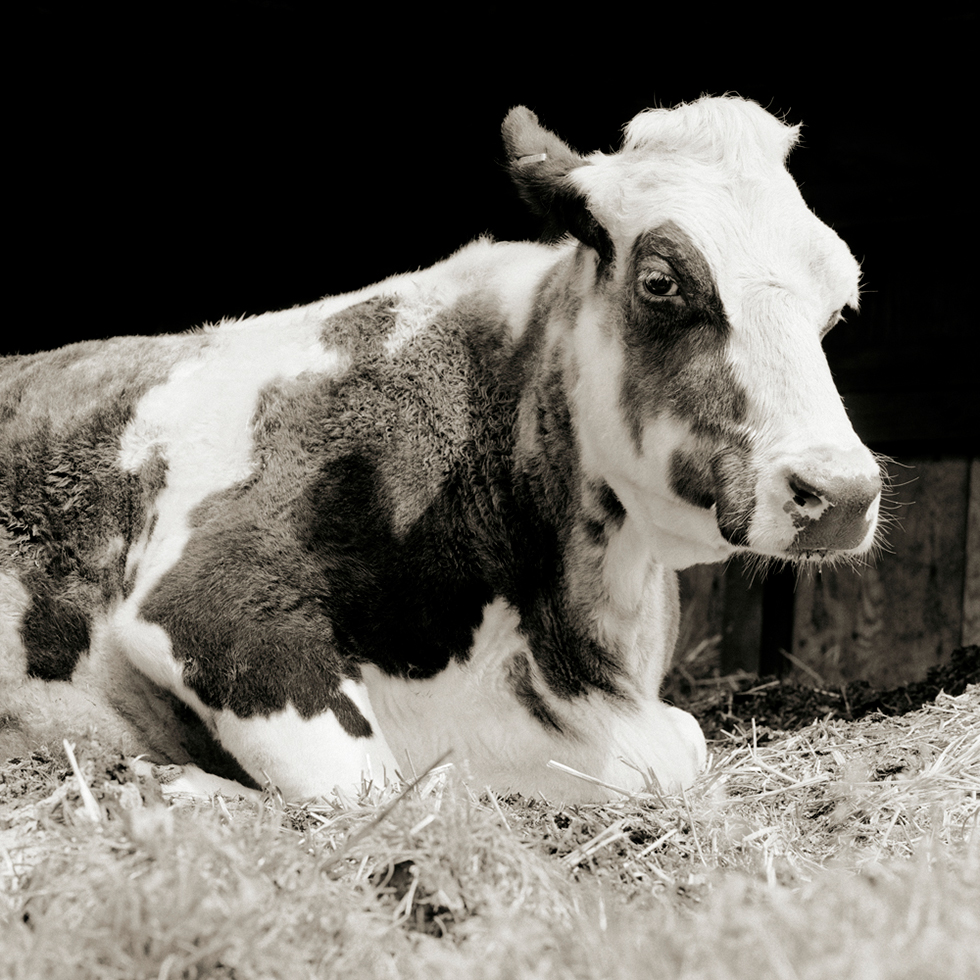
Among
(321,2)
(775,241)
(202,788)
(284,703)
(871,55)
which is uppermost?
(321,2)

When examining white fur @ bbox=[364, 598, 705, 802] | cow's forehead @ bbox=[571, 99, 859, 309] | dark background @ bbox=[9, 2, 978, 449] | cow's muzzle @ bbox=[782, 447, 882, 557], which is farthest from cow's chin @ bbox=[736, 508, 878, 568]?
dark background @ bbox=[9, 2, 978, 449]

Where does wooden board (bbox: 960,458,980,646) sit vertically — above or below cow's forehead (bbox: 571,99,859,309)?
below

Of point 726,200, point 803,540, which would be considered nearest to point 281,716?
point 803,540

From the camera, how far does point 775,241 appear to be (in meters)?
3.12

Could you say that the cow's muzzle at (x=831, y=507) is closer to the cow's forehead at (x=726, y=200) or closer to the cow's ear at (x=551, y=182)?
the cow's forehead at (x=726, y=200)

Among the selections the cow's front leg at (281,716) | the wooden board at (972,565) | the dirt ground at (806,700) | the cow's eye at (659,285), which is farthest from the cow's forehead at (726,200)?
the wooden board at (972,565)

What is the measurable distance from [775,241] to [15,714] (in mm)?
2575

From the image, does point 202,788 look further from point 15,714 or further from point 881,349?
point 881,349

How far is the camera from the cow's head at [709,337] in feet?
9.42

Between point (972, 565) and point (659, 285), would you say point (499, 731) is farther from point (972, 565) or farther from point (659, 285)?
point (972, 565)

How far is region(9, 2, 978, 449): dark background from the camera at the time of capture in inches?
234

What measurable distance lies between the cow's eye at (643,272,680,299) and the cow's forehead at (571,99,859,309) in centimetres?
12

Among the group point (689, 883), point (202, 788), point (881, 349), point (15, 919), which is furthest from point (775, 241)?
point (881, 349)

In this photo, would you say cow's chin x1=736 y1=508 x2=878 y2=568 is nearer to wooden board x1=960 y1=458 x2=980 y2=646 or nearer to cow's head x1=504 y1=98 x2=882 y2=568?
cow's head x1=504 y1=98 x2=882 y2=568
